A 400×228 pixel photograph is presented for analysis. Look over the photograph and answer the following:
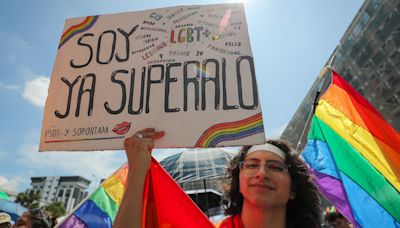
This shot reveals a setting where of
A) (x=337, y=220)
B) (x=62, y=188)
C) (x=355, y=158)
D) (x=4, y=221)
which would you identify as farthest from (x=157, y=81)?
(x=62, y=188)

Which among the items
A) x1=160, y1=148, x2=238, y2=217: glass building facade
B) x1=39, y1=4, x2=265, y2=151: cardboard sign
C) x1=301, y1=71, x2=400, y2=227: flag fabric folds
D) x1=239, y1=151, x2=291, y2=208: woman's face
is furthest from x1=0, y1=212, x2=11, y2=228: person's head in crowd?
x1=301, y1=71, x2=400, y2=227: flag fabric folds

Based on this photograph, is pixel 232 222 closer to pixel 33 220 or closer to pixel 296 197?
pixel 296 197

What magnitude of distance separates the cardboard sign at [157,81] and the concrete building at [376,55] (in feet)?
28.2

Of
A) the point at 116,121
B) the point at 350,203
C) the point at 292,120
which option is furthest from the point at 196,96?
the point at 292,120

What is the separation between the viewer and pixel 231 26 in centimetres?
153

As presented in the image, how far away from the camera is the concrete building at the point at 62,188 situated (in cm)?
9281

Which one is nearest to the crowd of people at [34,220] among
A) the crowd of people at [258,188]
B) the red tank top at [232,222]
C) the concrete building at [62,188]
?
the crowd of people at [258,188]

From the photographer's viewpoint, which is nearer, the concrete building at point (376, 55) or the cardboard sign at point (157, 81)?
the cardboard sign at point (157, 81)

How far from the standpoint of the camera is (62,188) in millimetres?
96000

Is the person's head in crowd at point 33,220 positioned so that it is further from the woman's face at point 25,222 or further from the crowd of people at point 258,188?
the crowd of people at point 258,188

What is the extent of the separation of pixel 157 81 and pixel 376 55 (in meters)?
12.2

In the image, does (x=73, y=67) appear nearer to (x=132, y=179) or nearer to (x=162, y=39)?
(x=162, y=39)

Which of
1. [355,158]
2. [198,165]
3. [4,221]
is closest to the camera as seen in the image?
[355,158]

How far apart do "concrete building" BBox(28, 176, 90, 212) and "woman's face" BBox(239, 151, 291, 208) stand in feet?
327
